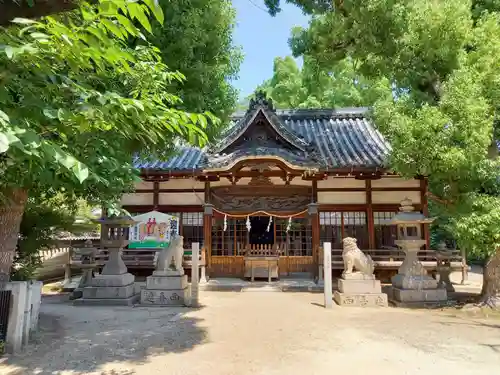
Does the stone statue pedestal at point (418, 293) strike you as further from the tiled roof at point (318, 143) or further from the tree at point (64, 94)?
the tree at point (64, 94)

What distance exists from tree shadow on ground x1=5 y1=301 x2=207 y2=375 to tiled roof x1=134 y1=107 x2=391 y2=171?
480 centimetres

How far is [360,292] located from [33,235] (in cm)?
820

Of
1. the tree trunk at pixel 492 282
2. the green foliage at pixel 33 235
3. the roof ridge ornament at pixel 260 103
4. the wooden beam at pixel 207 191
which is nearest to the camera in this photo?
the green foliage at pixel 33 235

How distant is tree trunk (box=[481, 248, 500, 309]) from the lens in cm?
907

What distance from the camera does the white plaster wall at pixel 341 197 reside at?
13.7m

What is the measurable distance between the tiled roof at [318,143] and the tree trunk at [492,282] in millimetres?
4512

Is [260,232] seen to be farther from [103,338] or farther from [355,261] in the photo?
[103,338]

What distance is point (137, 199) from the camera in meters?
14.2

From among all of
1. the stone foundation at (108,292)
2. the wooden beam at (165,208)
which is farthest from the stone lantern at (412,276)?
the stone foundation at (108,292)

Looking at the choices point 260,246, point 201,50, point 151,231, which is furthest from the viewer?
point 260,246

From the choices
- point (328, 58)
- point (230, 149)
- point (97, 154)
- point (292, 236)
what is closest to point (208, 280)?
point (292, 236)

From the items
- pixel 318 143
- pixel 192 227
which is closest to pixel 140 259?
pixel 192 227

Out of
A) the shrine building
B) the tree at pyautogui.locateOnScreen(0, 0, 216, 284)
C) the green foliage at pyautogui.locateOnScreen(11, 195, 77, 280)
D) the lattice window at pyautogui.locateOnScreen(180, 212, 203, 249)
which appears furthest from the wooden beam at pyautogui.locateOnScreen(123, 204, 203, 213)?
the tree at pyautogui.locateOnScreen(0, 0, 216, 284)

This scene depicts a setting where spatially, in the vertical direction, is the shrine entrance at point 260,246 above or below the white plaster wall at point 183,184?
below
